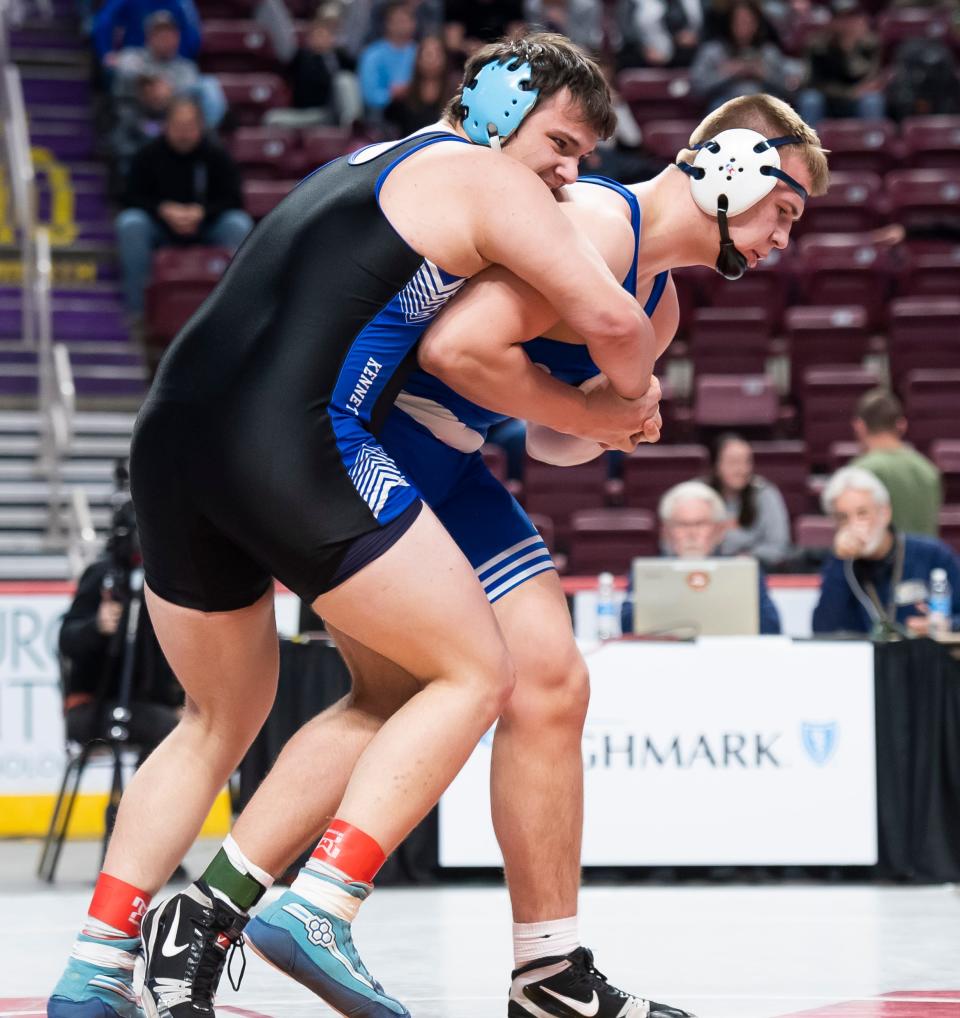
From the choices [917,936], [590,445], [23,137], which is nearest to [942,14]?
[23,137]

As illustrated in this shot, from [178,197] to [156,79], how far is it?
1048 mm

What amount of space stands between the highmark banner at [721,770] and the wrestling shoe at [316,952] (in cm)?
340

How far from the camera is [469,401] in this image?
11.2 feet

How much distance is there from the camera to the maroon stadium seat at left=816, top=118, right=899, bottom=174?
489 inches

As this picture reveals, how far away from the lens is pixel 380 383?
3.14 meters

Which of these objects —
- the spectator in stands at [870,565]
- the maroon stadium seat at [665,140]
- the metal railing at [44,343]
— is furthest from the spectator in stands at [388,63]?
the spectator in stands at [870,565]

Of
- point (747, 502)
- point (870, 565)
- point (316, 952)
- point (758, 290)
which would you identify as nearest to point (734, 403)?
point (758, 290)

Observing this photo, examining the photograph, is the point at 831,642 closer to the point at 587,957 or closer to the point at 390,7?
the point at 587,957

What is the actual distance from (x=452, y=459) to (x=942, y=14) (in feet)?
36.7

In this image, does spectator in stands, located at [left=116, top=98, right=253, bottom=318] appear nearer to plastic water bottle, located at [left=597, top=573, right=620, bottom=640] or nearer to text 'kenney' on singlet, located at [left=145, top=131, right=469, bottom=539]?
plastic water bottle, located at [left=597, top=573, right=620, bottom=640]

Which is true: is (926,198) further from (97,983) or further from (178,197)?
(97,983)

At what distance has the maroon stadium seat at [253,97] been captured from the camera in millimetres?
12711

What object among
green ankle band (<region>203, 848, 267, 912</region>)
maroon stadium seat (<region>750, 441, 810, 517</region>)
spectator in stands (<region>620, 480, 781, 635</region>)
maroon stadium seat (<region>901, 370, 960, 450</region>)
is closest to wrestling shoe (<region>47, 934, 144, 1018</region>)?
green ankle band (<region>203, 848, 267, 912</region>)

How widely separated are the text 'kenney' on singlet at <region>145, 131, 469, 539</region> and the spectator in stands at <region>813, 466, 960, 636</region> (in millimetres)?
4212
